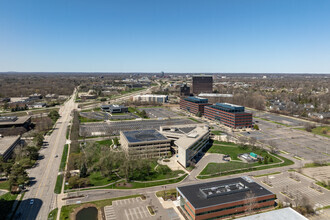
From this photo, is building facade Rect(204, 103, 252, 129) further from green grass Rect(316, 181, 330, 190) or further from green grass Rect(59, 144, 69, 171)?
green grass Rect(59, 144, 69, 171)

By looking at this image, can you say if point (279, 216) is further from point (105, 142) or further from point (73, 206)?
point (105, 142)

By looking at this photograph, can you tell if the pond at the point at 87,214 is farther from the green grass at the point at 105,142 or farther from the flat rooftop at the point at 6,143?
the green grass at the point at 105,142

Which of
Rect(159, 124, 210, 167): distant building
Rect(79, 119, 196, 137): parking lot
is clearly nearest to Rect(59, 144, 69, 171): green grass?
Rect(79, 119, 196, 137): parking lot

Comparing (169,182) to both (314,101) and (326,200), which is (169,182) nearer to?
(326,200)

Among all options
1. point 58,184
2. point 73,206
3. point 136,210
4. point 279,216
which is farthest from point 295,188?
point 58,184

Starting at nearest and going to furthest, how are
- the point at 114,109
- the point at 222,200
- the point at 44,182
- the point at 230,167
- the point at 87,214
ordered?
the point at 222,200 → the point at 87,214 → the point at 44,182 → the point at 230,167 → the point at 114,109

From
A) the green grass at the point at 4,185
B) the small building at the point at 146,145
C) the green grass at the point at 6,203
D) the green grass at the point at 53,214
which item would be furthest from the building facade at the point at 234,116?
the green grass at the point at 4,185
